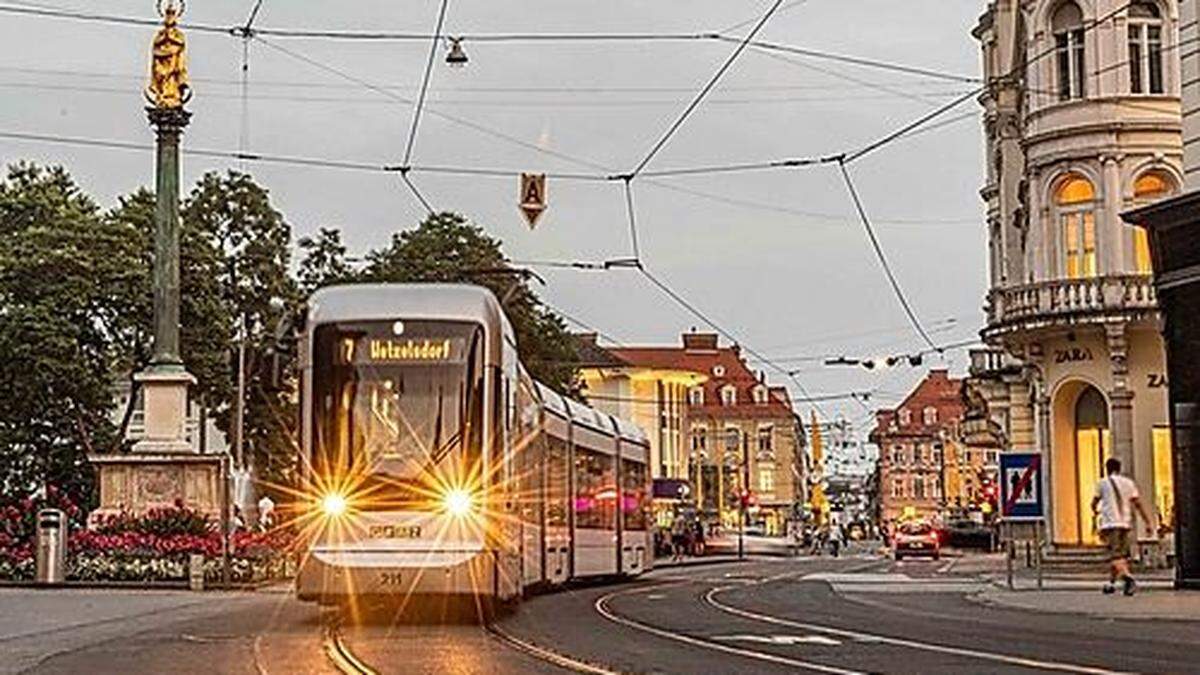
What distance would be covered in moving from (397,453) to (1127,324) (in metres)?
25.9

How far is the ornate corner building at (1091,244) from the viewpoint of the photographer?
46344 mm

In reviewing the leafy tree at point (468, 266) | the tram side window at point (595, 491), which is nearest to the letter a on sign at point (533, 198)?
the tram side window at point (595, 491)

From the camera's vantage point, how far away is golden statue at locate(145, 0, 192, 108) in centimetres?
4838

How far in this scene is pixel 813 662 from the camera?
17.9m

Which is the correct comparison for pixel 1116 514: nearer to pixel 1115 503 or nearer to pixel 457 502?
pixel 1115 503

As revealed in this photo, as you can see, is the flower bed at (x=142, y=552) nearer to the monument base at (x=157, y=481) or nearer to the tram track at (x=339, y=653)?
the monument base at (x=157, y=481)

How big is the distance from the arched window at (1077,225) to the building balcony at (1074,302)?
586 millimetres

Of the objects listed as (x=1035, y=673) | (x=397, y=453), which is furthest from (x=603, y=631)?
(x=1035, y=673)

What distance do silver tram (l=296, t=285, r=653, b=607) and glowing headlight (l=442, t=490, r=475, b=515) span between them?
0.01 metres

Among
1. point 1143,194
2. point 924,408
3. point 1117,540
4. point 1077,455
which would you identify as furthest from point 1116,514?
point 924,408

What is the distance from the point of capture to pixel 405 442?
24266mm

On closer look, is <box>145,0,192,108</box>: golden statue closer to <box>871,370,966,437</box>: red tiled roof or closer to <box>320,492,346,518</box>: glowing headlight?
<box>320,492,346,518</box>: glowing headlight

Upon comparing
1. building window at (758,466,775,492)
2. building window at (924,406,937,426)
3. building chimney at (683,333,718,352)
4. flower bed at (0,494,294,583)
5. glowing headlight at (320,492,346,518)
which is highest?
building chimney at (683,333,718,352)

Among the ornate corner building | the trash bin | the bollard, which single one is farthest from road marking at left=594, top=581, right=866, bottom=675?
the ornate corner building
